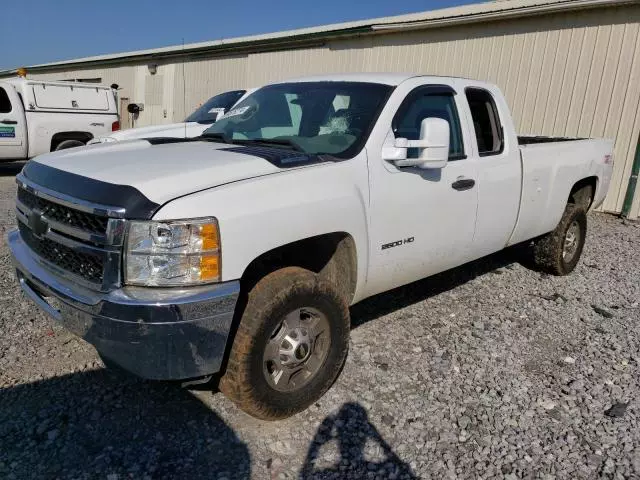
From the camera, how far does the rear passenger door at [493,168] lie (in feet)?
13.6

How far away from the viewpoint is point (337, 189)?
3.04 metres

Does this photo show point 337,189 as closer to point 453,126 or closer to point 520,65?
point 453,126

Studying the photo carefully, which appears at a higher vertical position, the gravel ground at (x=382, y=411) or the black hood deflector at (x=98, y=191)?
the black hood deflector at (x=98, y=191)

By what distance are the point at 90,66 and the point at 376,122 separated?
27.4 meters

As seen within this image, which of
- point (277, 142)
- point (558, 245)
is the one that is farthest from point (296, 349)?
point (558, 245)

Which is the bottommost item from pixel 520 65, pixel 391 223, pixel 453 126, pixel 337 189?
pixel 391 223

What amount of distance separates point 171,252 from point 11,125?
11218mm

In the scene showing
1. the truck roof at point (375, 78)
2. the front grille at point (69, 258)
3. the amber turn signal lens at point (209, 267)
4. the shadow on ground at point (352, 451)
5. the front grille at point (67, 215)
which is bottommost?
the shadow on ground at point (352, 451)

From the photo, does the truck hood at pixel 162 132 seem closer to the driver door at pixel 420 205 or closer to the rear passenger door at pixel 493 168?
the rear passenger door at pixel 493 168

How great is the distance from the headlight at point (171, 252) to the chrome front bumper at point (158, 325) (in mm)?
51

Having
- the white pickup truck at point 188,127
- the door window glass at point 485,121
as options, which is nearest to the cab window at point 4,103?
the white pickup truck at point 188,127

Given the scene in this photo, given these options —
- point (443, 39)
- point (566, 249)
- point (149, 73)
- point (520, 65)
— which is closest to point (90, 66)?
point (149, 73)

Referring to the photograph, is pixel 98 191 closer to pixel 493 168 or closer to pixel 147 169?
pixel 147 169

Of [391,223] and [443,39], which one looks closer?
[391,223]
